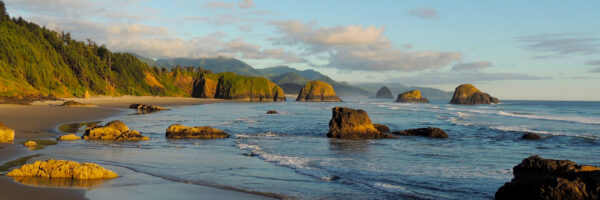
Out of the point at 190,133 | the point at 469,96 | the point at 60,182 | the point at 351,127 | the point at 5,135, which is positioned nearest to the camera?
the point at 60,182

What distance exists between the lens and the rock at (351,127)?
87.2 ft

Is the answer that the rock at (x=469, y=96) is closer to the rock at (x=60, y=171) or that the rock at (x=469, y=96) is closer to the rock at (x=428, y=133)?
the rock at (x=428, y=133)

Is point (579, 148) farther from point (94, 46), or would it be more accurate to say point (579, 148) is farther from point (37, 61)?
point (94, 46)

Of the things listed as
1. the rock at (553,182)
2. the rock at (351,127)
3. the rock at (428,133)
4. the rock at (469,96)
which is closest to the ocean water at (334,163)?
the rock at (553,182)

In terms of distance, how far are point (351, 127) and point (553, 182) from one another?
18945 millimetres

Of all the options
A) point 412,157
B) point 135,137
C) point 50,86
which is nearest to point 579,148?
point 412,157

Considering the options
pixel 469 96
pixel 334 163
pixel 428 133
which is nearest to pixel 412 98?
pixel 469 96

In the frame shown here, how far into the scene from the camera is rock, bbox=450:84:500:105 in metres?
161

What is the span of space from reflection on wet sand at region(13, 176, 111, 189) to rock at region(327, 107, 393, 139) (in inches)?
697

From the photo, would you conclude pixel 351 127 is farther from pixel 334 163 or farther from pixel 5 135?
pixel 5 135

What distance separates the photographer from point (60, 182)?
10.1 metres

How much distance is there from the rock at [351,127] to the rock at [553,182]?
1656cm

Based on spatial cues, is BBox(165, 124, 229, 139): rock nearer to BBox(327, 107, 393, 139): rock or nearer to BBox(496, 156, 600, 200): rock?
BBox(327, 107, 393, 139): rock

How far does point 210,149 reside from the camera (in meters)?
19.2
